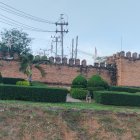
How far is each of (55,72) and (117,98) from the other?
33.7ft

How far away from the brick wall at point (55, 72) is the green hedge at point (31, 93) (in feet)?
32.3

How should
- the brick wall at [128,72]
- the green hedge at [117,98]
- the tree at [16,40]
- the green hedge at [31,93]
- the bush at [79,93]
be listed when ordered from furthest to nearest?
1. the tree at [16,40]
2. the brick wall at [128,72]
3. the bush at [79,93]
4. the green hedge at [117,98]
5. the green hedge at [31,93]

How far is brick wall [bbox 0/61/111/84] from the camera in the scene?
3338 centimetres

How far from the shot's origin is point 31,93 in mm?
23234

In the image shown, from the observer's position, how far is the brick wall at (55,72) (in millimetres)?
33375

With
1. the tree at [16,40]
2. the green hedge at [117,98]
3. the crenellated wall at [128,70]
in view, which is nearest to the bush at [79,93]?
the green hedge at [117,98]

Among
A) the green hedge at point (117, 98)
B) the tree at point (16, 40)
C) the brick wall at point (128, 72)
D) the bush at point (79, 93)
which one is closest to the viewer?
the green hedge at point (117, 98)

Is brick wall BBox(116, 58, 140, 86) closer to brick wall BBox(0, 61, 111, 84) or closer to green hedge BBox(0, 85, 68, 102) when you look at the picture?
brick wall BBox(0, 61, 111, 84)

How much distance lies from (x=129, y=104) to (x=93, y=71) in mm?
10368

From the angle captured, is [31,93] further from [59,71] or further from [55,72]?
[59,71]

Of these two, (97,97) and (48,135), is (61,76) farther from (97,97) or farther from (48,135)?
(48,135)

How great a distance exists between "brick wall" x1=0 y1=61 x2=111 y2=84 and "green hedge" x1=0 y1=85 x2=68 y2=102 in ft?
32.3

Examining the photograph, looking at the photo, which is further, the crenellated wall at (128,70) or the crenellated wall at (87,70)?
the crenellated wall at (128,70)

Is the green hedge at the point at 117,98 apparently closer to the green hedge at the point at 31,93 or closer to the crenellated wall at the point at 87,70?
the green hedge at the point at 31,93
